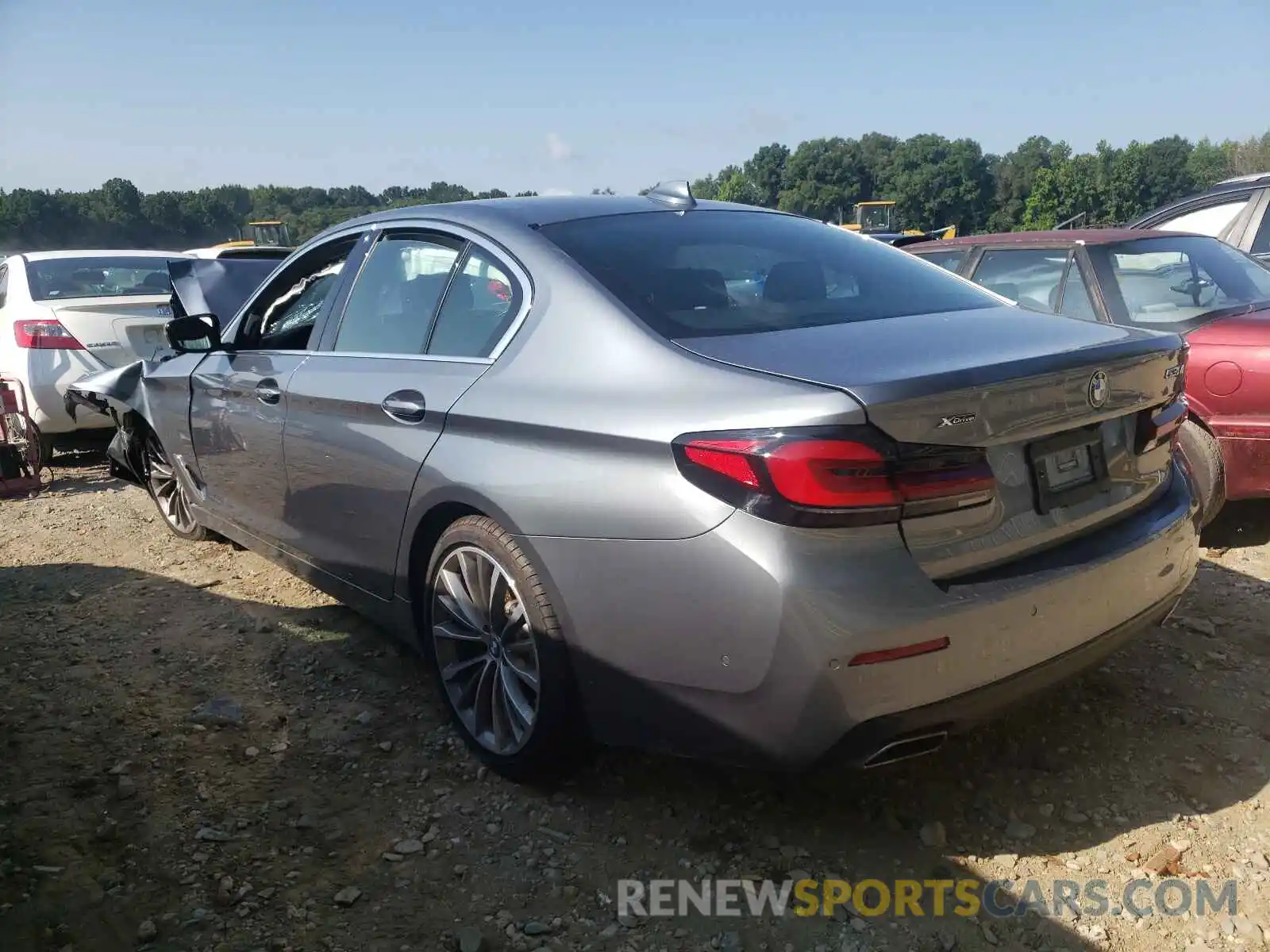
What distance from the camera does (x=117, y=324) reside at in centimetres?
720

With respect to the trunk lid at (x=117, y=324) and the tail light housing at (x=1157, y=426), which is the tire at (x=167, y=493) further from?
the tail light housing at (x=1157, y=426)

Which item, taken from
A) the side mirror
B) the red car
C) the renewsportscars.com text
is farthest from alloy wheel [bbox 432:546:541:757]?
the red car

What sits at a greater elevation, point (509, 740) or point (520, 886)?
point (509, 740)

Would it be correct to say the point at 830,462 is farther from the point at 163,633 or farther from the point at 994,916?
the point at 163,633

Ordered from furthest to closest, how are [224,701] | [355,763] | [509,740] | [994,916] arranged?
[224,701] → [355,763] → [509,740] → [994,916]

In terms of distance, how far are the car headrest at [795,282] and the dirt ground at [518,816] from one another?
4.28 feet

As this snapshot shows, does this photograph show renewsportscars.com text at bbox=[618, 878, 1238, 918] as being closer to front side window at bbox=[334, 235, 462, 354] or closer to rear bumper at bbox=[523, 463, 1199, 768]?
rear bumper at bbox=[523, 463, 1199, 768]

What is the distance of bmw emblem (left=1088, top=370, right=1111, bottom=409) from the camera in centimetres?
231

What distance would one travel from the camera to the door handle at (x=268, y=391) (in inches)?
143

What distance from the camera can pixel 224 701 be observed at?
3443 millimetres

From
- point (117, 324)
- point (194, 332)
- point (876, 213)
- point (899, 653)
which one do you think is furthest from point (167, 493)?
point (876, 213)

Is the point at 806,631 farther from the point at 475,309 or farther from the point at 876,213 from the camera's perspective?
the point at 876,213

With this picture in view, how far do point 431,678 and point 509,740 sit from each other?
873mm

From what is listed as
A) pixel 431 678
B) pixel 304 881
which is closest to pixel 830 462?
pixel 304 881
